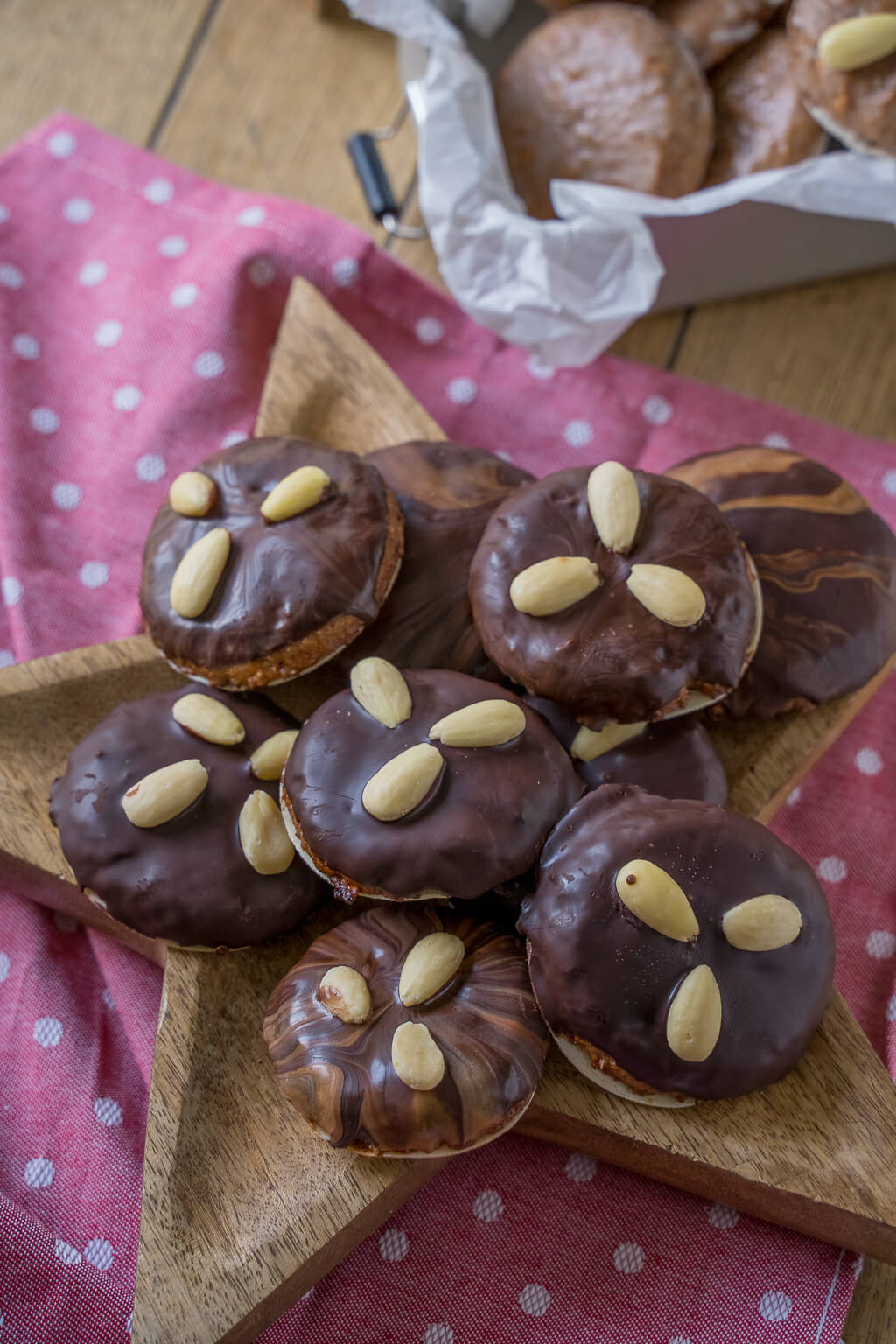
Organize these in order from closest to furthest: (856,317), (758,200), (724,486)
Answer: (724,486) < (758,200) < (856,317)

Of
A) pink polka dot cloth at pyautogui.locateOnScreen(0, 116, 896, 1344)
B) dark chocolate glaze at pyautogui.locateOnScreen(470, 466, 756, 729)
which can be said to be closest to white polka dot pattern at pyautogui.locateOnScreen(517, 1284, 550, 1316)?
pink polka dot cloth at pyautogui.locateOnScreen(0, 116, 896, 1344)

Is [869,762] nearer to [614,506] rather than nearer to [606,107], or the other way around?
[614,506]

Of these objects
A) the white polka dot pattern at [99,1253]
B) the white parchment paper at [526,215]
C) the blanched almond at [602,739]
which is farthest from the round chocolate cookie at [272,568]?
the white polka dot pattern at [99,1253]

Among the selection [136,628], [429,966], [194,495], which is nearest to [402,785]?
[429,966]

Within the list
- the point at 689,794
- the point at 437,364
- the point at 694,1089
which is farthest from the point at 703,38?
the point at 694,1089

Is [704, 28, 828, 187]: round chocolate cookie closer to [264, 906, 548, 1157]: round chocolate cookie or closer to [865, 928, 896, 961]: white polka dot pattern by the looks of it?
[865, 928, 896, 961]: white polka dot pattern

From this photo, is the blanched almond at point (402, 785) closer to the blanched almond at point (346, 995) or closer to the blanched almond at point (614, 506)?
the blanched almond at point (346, 995)

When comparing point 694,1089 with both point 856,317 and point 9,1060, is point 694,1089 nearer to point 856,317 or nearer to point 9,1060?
point 9,1060
